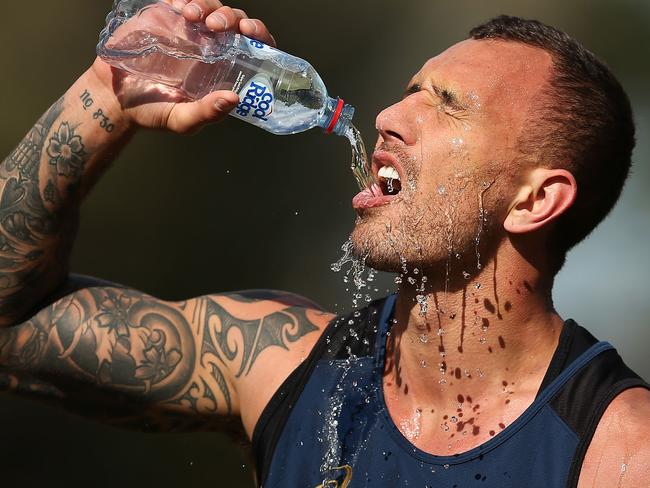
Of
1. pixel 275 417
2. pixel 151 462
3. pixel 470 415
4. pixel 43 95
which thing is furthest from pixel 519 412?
pixel 43 95

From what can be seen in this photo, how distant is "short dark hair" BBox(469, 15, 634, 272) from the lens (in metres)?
3.70

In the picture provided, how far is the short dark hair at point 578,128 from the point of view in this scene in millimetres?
3699

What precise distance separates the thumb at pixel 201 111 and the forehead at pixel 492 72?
0.72 meters

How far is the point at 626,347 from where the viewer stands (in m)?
9.35

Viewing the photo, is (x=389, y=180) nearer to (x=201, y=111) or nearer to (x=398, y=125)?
(x=398, y=125)

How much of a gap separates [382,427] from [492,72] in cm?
121

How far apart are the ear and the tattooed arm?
2.69ft

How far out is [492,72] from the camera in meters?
3.73

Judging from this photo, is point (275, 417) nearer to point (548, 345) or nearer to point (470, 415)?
point (470, 415)

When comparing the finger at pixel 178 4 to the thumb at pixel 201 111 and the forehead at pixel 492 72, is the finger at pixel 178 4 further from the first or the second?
the forehead at pixel 492 72

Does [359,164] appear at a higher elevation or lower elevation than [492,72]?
lower

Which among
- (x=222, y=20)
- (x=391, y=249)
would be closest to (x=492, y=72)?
(x=391, y=249)

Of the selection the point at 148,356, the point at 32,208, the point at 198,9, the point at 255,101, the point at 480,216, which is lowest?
the point at 148,356

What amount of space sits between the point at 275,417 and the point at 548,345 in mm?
916
